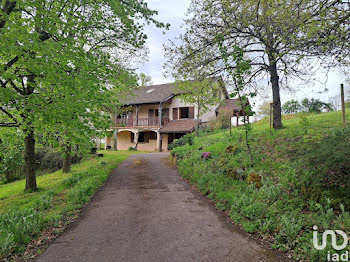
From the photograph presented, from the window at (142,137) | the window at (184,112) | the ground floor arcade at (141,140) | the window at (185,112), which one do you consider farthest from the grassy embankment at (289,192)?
the window at (142,137)

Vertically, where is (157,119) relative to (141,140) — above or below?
above

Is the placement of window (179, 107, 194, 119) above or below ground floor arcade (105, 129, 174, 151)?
above

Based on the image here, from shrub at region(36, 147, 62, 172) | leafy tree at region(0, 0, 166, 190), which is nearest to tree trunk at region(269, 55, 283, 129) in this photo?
leafy tree at region(0, 0, 166, 190)

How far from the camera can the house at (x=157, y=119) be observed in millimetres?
23625

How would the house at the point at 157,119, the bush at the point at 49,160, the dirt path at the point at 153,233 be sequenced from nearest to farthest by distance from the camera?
the dirt path at the point at 153,233, the bush at the point at 49,160, the house at the point at 157,119

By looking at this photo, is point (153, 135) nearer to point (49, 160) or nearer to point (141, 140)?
point (141, 140)

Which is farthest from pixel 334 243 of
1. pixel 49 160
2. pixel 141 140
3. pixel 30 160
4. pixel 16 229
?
pixel 141 140

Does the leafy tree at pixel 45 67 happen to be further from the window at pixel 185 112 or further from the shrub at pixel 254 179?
the window at pixel 185 112

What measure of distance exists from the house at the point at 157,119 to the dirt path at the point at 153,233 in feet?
51.1

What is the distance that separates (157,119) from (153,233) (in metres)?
20.3

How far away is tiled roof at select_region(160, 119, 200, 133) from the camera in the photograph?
71.9 feet

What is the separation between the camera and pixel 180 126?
22891 mm

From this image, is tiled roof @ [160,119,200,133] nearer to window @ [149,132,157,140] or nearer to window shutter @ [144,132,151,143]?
window @ [149,132,157,140]

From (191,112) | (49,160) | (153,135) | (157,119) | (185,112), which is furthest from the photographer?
(153,135)
